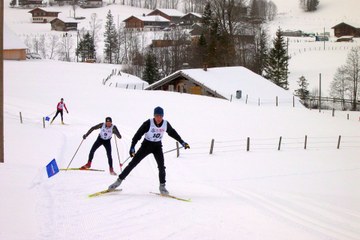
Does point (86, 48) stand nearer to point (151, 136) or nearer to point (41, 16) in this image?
point (41, 16)

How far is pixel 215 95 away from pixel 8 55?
27440mm

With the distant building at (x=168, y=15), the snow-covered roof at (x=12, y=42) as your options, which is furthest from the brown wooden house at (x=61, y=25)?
the distant building at (x=168, y=15)

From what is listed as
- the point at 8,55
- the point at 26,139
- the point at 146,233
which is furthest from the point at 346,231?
the point at 8,55

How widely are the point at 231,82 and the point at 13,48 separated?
26.5 metres

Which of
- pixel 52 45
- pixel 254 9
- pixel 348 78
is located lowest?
pixel 348 78

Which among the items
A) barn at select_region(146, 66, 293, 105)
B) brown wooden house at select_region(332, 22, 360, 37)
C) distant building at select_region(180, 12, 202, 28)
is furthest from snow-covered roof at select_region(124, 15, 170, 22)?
barn at select_region(146, 66, 293, 105)

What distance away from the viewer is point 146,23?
91375 mm

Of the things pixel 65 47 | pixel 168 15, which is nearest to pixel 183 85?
pixel 65 47

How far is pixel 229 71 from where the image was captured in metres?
41.9

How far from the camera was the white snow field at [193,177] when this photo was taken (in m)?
5.54

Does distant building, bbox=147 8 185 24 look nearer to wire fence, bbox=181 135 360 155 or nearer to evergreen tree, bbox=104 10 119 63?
evergreen tree, bbox=104 10 119 63

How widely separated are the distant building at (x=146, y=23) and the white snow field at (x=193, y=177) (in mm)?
59665

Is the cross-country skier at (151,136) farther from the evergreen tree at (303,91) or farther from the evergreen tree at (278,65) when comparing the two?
the evergreen tree at (278,65)

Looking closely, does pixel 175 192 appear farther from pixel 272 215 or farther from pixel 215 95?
pixel 215 95
